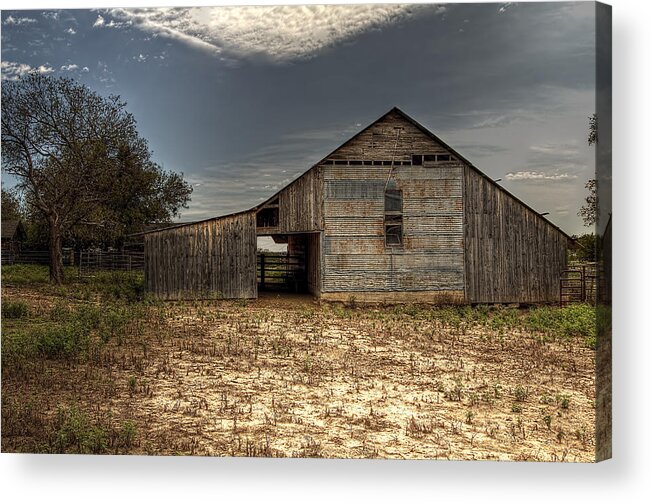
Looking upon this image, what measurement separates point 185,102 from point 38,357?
3.75 m

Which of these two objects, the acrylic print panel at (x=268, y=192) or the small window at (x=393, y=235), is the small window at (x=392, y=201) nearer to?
the small window at (x=393, y=235)

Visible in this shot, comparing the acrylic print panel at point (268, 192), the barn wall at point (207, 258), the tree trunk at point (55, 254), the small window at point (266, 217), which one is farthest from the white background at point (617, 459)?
the small window at point (266, 217)

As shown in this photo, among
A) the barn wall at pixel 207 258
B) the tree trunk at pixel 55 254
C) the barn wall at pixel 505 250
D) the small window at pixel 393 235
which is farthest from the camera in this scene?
the small window at pixel 393 235

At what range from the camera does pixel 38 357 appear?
748 centimetres

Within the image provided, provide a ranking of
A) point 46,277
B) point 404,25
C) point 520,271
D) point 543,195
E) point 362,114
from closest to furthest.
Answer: point 404,25 < point 543,195 < point 362,114 < point 46,277 < point 520,271

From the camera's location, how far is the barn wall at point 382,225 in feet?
40.3

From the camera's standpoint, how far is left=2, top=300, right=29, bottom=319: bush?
7.43 meters

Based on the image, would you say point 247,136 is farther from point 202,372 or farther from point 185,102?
point 202,372

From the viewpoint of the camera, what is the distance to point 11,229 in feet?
26.9

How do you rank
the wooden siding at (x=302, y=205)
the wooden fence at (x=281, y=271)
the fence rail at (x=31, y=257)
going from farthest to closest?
the wooden fence at (x=281, y=271)
the wooden siding at (x=302, y=205)
the fence rail at (x=31, y=257)

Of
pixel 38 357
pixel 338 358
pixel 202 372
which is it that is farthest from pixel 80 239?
pixel 338 358

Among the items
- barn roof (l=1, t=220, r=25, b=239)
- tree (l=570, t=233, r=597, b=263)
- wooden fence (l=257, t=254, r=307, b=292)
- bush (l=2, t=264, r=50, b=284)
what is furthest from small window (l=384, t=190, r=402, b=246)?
barn roof (l=1, t=220, r=25, b=239)

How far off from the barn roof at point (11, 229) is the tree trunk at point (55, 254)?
111cm

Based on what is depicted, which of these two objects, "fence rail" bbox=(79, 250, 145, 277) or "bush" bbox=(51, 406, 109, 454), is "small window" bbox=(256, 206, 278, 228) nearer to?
"fence rail" bbox=(79, 250, 145, 277)
